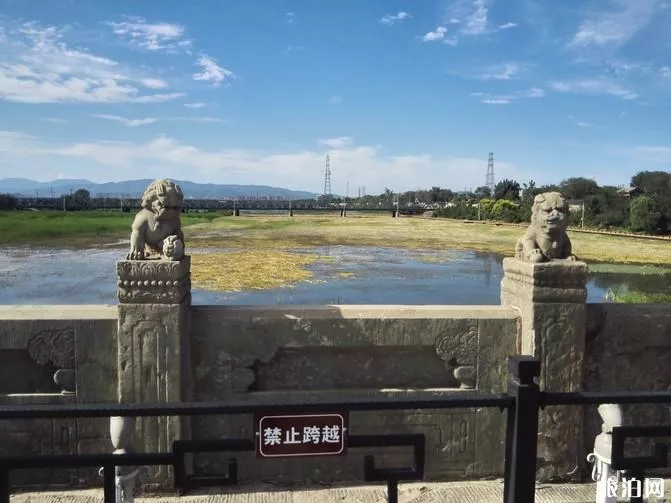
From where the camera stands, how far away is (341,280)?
16969 mm

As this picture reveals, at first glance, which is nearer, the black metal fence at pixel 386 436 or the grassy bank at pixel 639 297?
the black metal fence at pixel 386 436

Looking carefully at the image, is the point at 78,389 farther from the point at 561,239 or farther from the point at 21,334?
the point at 561,239

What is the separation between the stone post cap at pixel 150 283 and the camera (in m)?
3.90

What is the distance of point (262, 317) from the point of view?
167 inches

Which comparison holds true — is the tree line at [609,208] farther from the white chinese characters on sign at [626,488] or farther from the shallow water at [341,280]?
the white chinese characters on sign at [626,488]

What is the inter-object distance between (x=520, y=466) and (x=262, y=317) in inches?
97.7

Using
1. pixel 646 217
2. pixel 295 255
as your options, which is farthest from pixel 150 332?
pixel 646 217

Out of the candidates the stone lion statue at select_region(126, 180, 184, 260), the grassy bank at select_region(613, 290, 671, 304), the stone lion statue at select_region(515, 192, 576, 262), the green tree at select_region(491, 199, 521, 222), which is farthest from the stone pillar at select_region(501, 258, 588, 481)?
the green tree at select_region(491, 199, 521, 222)

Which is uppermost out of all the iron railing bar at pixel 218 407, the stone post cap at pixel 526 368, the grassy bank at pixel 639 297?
the stone post cap at pixel 526 368

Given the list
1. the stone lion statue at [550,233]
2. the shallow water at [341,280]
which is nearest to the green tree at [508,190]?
the shallow water at [341,280]

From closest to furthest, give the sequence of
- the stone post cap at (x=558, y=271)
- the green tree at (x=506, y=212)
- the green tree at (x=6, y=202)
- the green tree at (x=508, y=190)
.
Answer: the stone post cap at (x=558, y=271)
the green tree at (x=506, y=212)
the green tree at (x=6, y=202)
the green tree at (x=508, y=190)

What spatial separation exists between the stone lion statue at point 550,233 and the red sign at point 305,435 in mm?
2722

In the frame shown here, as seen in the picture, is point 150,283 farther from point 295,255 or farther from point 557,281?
point 295,255

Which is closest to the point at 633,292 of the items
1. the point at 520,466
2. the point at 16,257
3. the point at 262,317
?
the point at 262,317
